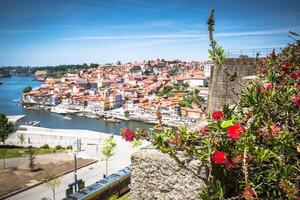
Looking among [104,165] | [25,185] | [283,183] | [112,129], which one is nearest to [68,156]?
[104,165]

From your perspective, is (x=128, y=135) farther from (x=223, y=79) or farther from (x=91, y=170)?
→ (x=91, y=170)

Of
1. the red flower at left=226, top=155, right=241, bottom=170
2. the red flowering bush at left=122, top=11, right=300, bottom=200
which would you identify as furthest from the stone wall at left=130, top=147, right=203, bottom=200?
the red flower at left=226, top=155, right=241, bottom=170

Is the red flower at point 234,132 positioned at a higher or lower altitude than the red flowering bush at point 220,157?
higher

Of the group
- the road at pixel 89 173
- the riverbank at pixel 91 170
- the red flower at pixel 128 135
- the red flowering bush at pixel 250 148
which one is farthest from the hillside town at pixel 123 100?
the red flowering bush at pixel 250 148

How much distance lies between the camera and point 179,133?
6.06 feet

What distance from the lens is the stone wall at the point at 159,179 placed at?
1.83m

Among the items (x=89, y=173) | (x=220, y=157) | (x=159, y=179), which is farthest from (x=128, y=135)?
(x=89, y=173)

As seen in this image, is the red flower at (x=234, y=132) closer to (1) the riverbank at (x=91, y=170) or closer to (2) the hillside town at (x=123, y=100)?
(1) the riverbank at (x=91, y=170)

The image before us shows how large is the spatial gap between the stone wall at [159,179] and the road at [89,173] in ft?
43.7

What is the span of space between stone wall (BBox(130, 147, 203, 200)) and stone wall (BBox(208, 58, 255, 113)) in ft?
13.9

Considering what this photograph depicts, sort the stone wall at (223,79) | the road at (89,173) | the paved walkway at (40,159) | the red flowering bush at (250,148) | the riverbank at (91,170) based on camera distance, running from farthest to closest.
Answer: the paved walkway at (40,159), the riverbank at (91,170), the road at (89,173), the stone wall at (223,79), the red flowering bush at (250,148)

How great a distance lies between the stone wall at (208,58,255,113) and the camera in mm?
6109

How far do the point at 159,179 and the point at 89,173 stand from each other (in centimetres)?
1976

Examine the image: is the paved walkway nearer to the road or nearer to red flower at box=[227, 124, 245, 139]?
the road
